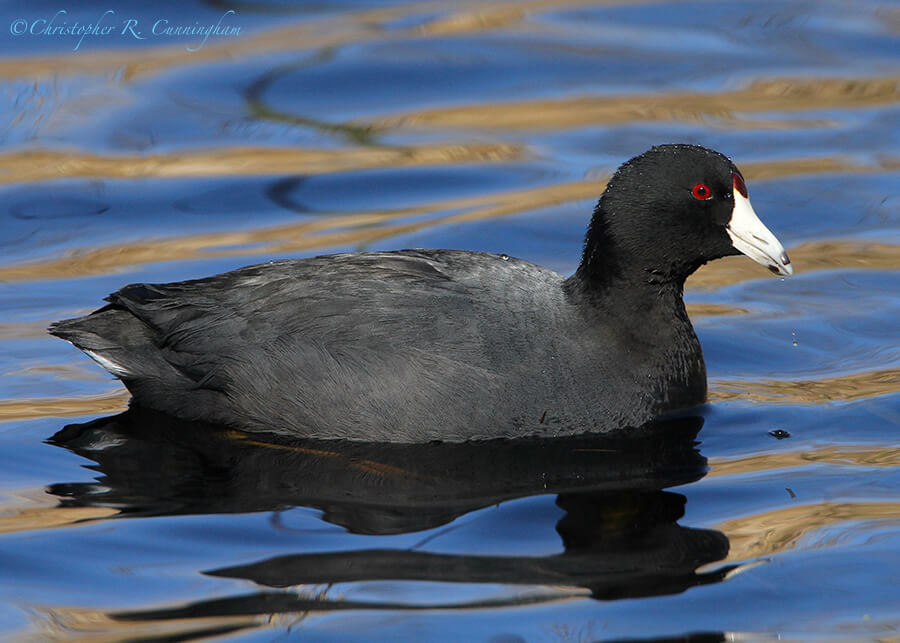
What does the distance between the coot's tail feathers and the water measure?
264mm

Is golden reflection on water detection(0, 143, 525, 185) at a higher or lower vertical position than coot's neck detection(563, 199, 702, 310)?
higher

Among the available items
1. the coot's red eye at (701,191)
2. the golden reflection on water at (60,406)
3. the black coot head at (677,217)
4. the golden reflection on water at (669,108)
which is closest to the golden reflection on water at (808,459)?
the black coot head at (677,217)

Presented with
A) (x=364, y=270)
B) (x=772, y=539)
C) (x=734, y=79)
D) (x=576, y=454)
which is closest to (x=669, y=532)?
(x=772, y=539)

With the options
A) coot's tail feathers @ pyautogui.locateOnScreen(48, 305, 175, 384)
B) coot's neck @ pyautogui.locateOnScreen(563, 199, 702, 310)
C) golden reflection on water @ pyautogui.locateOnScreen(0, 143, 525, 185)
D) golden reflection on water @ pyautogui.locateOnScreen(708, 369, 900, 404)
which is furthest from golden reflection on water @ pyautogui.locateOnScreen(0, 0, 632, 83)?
golden reflection on water @ pyautogui.locateOnScreen(708, 369, 900, 404)

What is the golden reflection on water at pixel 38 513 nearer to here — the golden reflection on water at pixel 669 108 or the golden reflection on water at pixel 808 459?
the golden reflection on water at pixel 808 459

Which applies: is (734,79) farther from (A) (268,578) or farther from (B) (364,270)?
(A) (268,578)

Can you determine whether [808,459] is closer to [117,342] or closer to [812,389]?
[812,389]

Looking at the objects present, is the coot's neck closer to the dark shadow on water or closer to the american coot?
the american coot

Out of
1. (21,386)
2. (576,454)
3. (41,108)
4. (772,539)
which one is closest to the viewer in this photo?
(772,539)

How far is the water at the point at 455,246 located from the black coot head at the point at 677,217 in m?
0.75

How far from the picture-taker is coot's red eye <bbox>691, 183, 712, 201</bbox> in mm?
6629

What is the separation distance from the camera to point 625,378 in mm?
6648

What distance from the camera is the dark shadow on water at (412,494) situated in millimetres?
5172

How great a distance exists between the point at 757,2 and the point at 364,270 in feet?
25.0
